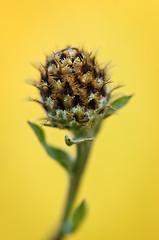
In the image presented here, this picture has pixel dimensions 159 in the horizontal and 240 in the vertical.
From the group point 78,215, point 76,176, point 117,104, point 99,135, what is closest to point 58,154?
point 76,176

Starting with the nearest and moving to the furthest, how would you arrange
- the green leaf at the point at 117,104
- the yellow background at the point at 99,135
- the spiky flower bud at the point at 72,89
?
the spiky flower bud at the point at 72,89 → the green leaf at the point at 117,104 → the yellow background at the point at 99,135

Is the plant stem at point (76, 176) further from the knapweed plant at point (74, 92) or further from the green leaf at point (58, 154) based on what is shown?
the knapweed plant at point (74, 92)

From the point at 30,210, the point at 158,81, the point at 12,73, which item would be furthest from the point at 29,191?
the point at 158,81

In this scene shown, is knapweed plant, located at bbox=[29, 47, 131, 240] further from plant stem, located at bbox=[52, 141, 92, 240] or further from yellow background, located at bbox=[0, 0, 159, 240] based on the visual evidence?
yellow background, located at bbox=[0, 0, 159, 240]

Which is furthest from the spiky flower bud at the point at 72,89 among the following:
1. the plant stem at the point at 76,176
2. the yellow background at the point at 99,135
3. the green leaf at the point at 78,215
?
the yellow background at the point at 99,135

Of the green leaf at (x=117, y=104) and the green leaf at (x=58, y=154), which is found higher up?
the green leaf at (x=117, y=104)

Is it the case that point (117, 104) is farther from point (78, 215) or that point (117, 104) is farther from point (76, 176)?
point (78, 215)

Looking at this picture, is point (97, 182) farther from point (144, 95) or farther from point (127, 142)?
point (144, 95)
